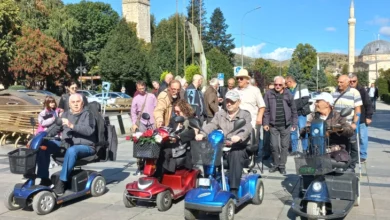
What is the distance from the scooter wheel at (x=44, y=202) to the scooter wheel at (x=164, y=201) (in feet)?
4.70

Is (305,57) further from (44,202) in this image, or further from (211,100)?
(44,202)

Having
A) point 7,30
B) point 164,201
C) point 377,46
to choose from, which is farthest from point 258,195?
point 377,46

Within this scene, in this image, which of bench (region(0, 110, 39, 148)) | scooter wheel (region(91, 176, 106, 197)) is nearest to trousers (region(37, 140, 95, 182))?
scooter wheel (region(91, 176, 106, 197))

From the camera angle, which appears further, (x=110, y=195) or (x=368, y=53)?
(x=368, y=53)

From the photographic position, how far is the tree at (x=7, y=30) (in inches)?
1528

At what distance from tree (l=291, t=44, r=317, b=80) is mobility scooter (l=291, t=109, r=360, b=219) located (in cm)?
8292

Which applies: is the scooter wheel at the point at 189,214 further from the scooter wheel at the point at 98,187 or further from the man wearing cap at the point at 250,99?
Answer: the man wearing cap at the point at 250,99

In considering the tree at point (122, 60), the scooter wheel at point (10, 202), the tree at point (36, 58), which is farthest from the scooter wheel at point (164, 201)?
the tree at point (122, 60)

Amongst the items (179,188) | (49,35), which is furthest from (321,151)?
(49,35)

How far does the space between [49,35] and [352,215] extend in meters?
48.0

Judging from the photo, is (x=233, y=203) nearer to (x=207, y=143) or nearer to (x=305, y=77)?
(x=207, y=143)

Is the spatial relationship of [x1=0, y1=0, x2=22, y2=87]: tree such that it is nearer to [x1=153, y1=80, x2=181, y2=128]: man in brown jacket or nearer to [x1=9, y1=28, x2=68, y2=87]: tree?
[x1=9, y1=28, x2=68, y2=87]: tree

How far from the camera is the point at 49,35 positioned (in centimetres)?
4906

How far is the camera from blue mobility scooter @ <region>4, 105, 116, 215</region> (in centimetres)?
571
